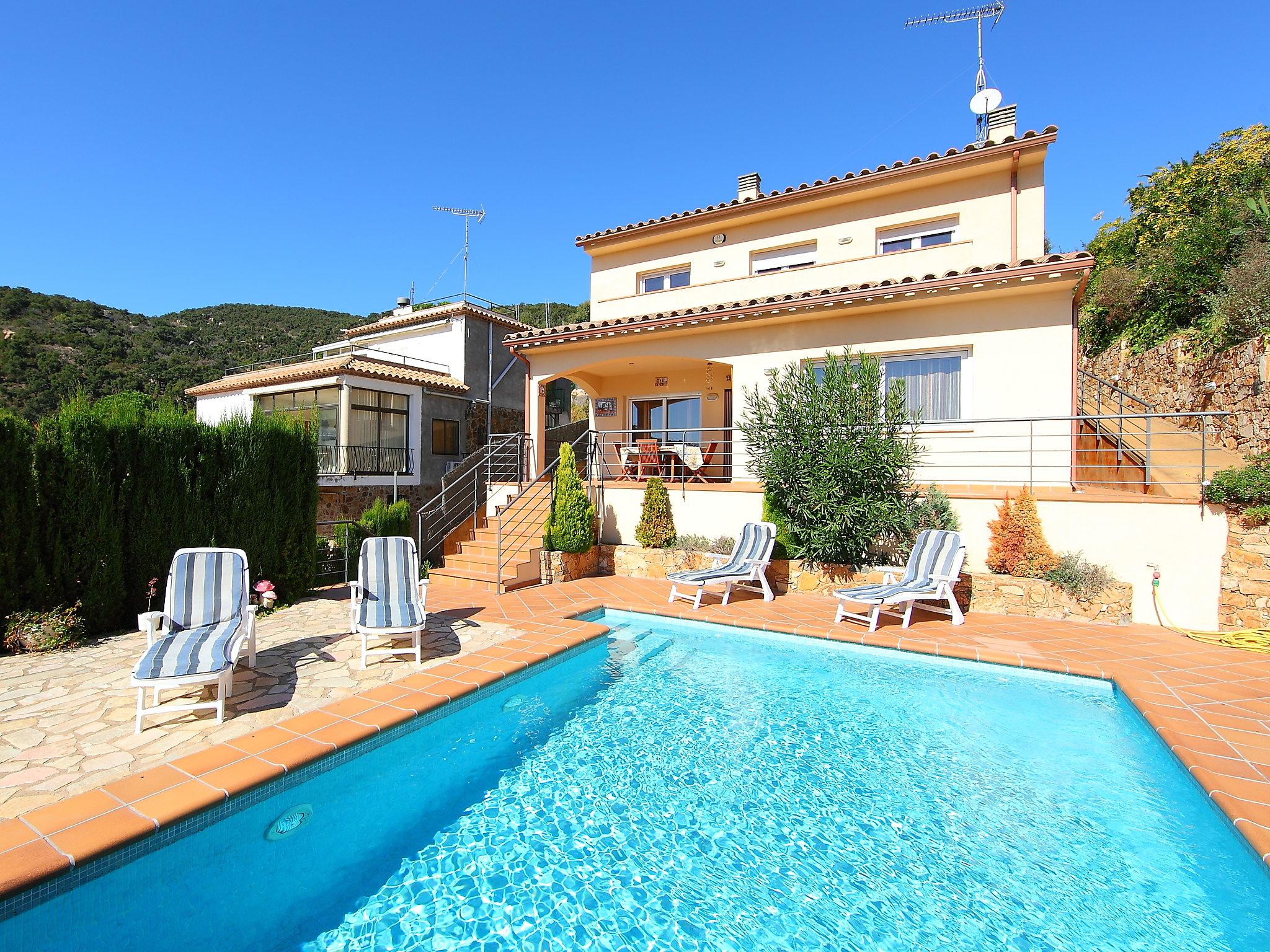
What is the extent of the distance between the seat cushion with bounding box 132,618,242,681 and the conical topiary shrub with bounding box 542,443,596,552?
607 cm

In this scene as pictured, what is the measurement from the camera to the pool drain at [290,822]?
379 cm

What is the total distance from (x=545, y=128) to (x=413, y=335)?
12.0 m

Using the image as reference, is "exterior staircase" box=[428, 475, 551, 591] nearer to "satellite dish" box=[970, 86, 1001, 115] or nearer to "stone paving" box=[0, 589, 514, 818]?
"stone paving" box=[0, 589, 514, 818]

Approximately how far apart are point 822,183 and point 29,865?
1594 centimetres

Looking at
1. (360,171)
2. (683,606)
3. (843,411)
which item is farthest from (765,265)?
(360,171)

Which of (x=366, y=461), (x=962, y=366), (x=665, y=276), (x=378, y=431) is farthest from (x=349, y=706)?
(x=378, y=431)

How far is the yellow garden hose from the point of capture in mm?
7254

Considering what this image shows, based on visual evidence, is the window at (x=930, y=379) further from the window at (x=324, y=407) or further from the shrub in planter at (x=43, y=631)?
the window at (x=324, y=407)

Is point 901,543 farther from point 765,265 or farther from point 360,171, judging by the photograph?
point 360,171

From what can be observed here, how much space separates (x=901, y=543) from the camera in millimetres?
9859

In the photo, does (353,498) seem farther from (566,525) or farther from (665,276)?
(665,276)

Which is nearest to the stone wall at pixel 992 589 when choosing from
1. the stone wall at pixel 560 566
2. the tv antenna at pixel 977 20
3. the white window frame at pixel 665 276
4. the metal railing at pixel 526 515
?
the stone wall at pixel 560 566

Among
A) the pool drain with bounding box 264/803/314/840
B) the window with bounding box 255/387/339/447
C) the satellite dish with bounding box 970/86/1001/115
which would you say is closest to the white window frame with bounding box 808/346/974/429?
the satellite dish with bounding box 970/86/1001/115

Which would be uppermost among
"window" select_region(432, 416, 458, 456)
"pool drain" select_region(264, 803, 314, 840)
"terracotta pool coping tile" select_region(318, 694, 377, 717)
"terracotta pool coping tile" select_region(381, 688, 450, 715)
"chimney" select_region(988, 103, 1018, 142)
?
"chimney" select_region(988, 103, 1018, 142)
